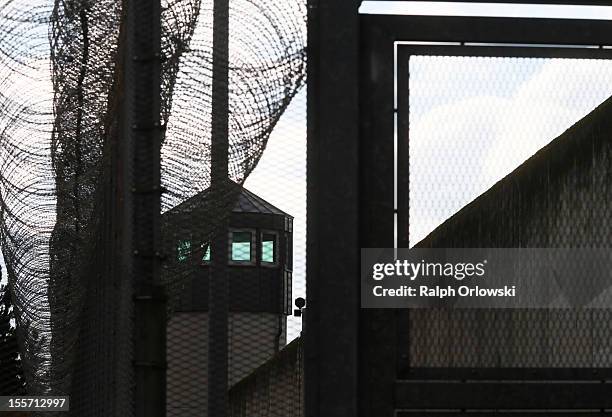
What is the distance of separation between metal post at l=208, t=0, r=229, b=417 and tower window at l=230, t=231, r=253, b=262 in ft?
0.14

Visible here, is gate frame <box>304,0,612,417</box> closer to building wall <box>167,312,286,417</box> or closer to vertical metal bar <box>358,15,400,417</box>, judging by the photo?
vertical metal bar <box>358,15,400,417</box>

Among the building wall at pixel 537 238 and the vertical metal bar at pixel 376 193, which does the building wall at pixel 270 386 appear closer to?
the vertical metal bar at pixel 376 193

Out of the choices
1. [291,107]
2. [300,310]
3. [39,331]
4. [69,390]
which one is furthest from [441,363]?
[39,331]

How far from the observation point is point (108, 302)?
517 cm

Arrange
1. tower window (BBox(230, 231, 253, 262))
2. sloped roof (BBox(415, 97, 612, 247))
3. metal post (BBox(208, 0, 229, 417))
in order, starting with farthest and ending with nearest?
sloped roof (BBox(415, 97, 612, 247)), tower window (BBox(230, 231, 253, 262)), metal post (BBox(208, 0, 229, 417))

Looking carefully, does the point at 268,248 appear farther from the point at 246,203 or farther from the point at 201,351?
the point at 201,351

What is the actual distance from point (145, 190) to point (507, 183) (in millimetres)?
1267

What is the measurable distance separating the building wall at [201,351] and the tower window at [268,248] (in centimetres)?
19

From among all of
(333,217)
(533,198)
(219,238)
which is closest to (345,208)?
(333,217)

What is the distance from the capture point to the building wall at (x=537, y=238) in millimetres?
4797

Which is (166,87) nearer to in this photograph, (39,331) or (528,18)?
(528,18)

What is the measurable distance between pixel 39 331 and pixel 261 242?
2.42m

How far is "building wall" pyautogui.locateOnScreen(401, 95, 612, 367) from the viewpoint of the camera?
189 inches

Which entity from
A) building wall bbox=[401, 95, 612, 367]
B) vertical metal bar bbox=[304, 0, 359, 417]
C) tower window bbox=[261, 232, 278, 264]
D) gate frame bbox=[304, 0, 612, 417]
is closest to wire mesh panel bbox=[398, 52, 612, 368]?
building wall bbox=[401, 95, 612, 367]
